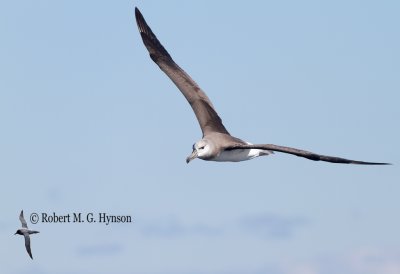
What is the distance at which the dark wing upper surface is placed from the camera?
30000 mm

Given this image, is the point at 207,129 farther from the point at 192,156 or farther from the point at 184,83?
the point at 192,156

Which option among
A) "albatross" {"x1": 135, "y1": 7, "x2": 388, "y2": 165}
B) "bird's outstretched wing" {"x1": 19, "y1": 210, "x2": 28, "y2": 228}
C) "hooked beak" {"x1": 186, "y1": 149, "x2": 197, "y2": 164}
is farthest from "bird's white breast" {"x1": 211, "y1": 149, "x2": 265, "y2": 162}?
"bird's outstretched wing" {"x1": 19, "y1": 210, "x2": 28, "y2": 228}

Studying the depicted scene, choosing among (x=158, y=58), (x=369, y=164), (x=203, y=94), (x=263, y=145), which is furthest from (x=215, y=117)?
(x=369, y=164)

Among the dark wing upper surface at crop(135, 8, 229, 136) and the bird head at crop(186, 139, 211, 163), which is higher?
the dark wing upper surface at crop(135, 8, 229, 136)

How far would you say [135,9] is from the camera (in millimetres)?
32500

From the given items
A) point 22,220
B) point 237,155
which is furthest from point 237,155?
point 22,220

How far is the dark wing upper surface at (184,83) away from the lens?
98.4 feet

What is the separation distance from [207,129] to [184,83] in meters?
1.98

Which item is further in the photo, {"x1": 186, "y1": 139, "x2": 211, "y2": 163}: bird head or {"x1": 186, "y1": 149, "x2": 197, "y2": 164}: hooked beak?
{"x1": 186, "y1": 139, "x2": 211, "y2": 163}: bird head

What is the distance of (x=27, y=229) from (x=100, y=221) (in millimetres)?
6165

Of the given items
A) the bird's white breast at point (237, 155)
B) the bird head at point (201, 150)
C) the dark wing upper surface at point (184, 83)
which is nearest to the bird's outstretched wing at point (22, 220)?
the dark wing upper surface at point (184, 83)

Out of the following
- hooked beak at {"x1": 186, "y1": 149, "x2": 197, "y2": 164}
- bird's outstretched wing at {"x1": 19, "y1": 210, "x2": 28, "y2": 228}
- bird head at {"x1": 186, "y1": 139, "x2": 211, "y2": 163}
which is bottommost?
hooked beak at {"x1": 186, "y1": 149, "x2": 197, "y2": 164}

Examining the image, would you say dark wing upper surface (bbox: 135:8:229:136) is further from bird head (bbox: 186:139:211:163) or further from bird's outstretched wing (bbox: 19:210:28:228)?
bird's outstretched wing (bbox: 19:210:28:228)

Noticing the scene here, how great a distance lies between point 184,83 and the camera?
30.9 m
